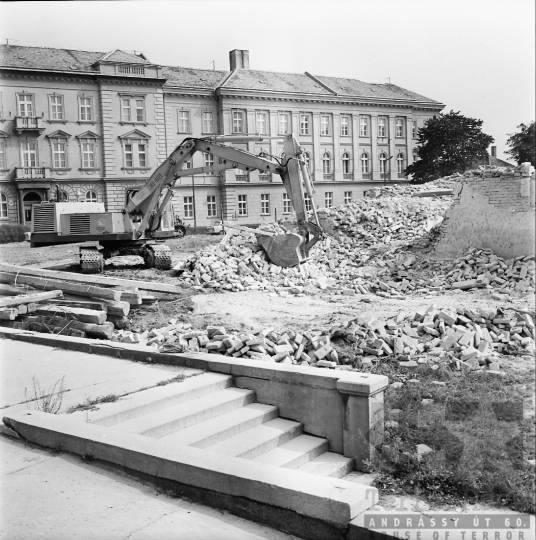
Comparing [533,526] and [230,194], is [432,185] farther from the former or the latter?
[533,526]

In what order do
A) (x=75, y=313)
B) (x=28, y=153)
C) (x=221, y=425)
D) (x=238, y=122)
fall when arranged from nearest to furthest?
1. (x=221, y=425)
2. (x=75, y=313)
3. (x=238, y=122)
4. (x=28, y=153)

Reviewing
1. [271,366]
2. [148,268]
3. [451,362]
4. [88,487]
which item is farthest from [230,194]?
[88,487]

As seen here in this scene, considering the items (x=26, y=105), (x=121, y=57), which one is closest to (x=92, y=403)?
(x=121, y=57)

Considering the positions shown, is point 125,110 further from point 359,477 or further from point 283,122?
point 359,477

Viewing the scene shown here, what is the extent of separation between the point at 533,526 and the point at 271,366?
3133 millimetres

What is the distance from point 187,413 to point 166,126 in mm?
22907

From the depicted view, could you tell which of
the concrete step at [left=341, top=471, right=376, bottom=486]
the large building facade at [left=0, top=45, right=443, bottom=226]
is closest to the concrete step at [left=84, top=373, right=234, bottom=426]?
the concrete step at [left=341, top=471, right=376, bottom=486]

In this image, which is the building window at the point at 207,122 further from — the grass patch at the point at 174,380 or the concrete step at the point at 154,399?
the concrete step at the point at 154,399

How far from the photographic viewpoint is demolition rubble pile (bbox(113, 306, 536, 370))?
968cm

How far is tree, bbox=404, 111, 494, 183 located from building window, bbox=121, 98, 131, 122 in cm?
1143

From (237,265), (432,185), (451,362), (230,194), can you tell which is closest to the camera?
(451,362)

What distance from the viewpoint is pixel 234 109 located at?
23.4 metres

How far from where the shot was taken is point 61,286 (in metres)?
13.7

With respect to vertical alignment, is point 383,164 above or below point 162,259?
above
